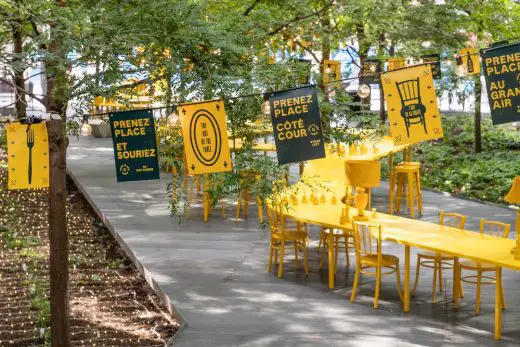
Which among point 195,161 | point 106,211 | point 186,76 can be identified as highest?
point 186,76

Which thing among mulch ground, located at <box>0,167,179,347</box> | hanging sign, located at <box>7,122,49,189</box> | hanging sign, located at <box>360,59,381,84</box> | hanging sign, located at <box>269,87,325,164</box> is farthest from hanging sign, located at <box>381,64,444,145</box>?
hanging sign, located at <box>360,59,381,84</box>

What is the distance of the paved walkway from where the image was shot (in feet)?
27.1

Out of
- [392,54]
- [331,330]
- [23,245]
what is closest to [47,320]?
[331,330]

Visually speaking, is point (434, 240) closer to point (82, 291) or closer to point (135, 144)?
point (135, 144)

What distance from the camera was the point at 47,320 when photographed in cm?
873

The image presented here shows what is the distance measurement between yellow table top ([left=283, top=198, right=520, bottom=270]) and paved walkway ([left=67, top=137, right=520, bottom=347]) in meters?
0.74

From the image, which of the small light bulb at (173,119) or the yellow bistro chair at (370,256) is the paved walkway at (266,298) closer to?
the yellow bistro chair at (370,256)

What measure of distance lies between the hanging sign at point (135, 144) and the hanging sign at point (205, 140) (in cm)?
33

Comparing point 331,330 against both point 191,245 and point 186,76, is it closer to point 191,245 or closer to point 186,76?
point 186,76

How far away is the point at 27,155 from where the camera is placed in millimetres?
7789

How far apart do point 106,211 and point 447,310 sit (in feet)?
23.3

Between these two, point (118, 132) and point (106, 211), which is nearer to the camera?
point (118, 132)

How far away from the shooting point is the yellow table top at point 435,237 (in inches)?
332

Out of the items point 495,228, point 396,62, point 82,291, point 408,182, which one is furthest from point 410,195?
point 82,291
